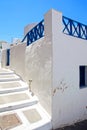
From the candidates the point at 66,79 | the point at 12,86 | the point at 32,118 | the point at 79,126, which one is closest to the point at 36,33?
the point at 66,79

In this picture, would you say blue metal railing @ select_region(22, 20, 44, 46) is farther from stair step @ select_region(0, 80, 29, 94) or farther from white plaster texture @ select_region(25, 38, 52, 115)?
stair step @ select_region(0, 80, 29, 94)

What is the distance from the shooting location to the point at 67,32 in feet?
20.7

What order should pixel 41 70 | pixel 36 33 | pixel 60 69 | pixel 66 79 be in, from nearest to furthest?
pixel 60 69 → pixel 66 79 → pixel 41 70 → pixel 36 33

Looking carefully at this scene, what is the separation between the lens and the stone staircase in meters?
4.76

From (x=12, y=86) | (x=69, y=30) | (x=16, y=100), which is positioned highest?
(x=69, y=30)

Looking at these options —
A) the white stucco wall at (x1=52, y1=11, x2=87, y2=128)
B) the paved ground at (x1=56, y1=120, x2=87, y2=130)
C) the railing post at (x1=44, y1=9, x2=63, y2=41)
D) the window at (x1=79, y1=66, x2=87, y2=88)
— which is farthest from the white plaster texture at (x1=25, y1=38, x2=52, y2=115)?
the window at (x1=79, y1=66, x2=87, y2=88)

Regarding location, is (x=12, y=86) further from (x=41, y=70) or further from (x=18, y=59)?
(x=18, y=59)

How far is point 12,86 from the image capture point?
729 cm

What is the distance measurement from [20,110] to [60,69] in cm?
225

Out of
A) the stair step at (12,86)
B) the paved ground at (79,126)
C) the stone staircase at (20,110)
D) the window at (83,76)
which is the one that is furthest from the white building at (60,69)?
the stair step at (12,86)

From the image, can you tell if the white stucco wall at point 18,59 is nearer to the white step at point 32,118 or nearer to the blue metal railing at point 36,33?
the blue metal railing at point 36,33

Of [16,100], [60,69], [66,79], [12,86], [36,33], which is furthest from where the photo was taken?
[12,86]

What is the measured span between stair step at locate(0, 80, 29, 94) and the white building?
565 mm

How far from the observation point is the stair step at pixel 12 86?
6.72 metres
